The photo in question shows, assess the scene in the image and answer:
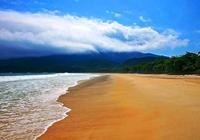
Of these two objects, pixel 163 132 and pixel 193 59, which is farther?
pixel 193 59

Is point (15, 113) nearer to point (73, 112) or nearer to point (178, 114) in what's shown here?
point (73, 112)

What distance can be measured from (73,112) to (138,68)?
15118 cm

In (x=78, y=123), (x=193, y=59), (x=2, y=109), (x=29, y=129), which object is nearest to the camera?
(x=29, y=129)

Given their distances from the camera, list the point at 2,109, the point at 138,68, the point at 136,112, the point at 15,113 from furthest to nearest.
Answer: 1. the point at 138,68
2. the point at 2,109
3. the point at 15,113
4. the point at 136,112

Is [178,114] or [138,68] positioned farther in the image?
[138,68]

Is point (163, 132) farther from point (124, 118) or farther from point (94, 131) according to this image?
point (124, 118)

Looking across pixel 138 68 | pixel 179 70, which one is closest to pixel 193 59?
pixel 179 70

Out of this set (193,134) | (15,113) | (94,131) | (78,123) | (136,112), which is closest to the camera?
(193,134)

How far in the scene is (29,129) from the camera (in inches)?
432

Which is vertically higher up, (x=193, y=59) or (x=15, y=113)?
(x=193, y=59)

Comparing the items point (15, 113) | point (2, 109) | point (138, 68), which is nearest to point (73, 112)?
point (15, 113)

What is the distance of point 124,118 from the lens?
40.5ft

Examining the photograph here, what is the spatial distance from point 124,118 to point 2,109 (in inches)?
279

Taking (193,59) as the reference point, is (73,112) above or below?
below
